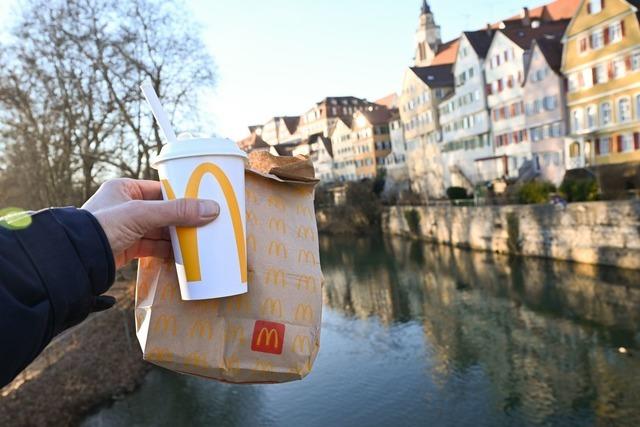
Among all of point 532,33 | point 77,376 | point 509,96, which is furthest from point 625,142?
point 77,376

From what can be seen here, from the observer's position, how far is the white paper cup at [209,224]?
5.04ft

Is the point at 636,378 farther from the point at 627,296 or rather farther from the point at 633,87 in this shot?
the point at 633,87

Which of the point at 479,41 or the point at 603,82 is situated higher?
the point at 479,41

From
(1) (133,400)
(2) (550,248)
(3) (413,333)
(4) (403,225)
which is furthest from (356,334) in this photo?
(4) (403,225)

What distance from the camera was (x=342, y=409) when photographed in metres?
12.5

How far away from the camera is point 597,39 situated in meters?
26.4

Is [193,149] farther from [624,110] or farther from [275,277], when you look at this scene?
[624,110]

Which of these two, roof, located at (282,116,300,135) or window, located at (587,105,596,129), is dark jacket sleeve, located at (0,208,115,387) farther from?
roof, located at (282,116,300,135)

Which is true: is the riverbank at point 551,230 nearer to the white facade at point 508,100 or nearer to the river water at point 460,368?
the river water at point 460,368

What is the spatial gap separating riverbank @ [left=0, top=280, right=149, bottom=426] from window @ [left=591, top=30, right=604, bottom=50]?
22.4 metres

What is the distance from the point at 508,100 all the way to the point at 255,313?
113ft

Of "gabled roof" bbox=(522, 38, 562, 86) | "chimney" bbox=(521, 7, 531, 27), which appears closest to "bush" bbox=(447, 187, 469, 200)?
"gabled roof" bbox=(522, 38, 562, 86)

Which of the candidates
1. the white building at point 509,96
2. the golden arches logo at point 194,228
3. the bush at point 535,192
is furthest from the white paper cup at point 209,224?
the white building at point 509,96

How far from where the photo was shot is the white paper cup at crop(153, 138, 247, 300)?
5.04 ft
